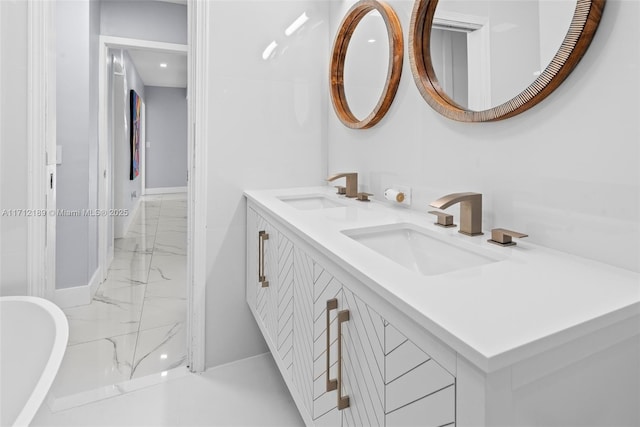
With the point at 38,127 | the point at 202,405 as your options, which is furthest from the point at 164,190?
the point at 202,405

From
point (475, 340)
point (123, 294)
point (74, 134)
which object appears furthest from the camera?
point (123, 294)

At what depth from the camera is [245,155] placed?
6.17ft

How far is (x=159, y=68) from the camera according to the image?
670 cm

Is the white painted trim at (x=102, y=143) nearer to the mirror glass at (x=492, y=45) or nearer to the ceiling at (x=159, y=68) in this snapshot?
the ceiling at (x=159, y=68)

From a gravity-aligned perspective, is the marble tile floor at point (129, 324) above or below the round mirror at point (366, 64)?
below

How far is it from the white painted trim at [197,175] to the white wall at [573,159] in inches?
42.1

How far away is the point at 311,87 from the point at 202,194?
Result: 2.69 ft

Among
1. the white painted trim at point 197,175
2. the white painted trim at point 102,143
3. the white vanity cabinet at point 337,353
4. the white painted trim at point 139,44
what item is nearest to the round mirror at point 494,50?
the white vanity cabinet at point 337,353

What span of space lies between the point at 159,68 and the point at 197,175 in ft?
19.5

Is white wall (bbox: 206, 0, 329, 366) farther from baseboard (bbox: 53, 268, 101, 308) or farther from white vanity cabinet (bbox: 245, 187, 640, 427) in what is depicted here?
baseboard (bbox: 53, 268, 101, 308)

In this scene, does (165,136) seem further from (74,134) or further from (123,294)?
(123,294)

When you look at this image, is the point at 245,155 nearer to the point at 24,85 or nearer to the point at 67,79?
the point at 24,85

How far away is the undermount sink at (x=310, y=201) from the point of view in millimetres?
1751

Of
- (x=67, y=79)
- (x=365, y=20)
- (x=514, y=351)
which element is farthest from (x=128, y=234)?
(x=514, y=351)
